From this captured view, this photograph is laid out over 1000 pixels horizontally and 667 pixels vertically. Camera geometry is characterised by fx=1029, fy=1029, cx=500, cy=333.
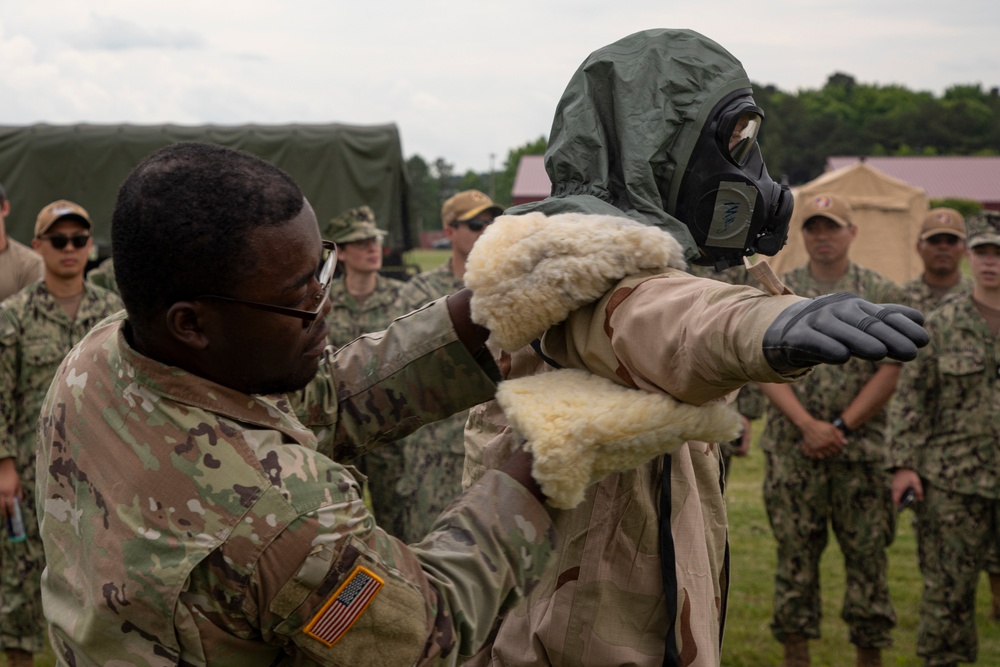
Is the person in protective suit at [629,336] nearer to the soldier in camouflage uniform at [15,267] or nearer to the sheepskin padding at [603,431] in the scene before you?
the sheepskin padding at [603,431]

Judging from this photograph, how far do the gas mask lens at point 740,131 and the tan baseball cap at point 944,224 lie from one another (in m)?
5.26

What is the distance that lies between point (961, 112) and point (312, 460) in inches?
3383

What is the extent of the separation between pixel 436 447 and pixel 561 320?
4.67m

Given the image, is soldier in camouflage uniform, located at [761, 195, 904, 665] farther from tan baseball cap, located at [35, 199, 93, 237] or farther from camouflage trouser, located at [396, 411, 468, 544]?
tan baseball cap, located at [35, 199, 93, 237]

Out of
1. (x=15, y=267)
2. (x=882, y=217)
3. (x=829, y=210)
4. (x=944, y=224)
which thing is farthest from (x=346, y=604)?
(x=882, y=217)

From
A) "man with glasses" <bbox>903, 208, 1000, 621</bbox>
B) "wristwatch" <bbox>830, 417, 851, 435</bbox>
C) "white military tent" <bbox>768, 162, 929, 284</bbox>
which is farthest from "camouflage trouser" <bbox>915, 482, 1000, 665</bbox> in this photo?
"white military tent" <bbox>768, 162, 929, 284</bbox>

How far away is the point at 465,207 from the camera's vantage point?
25.1 feet

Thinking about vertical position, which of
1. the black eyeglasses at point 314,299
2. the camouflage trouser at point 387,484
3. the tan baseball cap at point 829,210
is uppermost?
the black eyeglasses at point 314,299

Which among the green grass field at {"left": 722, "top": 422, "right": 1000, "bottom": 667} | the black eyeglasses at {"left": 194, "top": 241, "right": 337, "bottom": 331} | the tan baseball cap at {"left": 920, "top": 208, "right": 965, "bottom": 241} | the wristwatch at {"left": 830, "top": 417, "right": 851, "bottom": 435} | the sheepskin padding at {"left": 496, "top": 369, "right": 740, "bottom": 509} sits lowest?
the green grass field at {"left": 722, "top": 422, "right": 1000, "bottom": 667}

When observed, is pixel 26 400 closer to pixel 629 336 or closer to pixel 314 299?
pixel 314 299

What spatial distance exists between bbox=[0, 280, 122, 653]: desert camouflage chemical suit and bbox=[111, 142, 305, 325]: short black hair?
14.3 ft

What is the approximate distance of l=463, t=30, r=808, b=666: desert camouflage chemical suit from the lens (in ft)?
7.59

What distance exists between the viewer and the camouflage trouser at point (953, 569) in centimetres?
572

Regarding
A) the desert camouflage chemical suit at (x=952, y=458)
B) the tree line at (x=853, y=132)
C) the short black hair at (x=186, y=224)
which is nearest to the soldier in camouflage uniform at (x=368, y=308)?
the desert camouflage chemical suit at (x=952, y=458)
